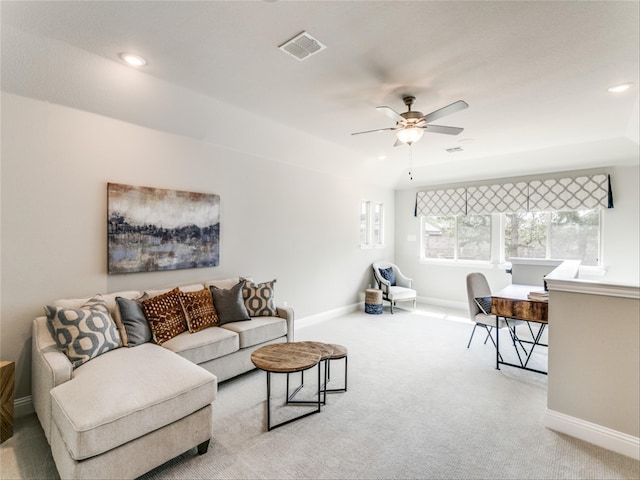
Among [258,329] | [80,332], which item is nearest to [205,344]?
[258,329]

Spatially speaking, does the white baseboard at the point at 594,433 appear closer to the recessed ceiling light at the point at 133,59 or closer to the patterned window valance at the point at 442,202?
the recessed ceiling light at the point at 133,59

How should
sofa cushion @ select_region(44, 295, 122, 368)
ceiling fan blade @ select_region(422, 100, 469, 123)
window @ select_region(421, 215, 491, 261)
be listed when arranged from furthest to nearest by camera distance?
window @ select_region(421, 215, 491, 261) → ceiling fan blade @ select_region(422, 100, 469, 123) → sofa cushion @ select_region(44, 295, 122, 368)

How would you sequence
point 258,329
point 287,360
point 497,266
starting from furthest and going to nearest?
point 497,266 → point 258,329 → point 287,360

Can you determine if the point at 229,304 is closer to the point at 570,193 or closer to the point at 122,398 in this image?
the point at 122,398

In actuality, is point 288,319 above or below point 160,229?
below

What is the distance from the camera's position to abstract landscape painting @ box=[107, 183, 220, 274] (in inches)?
121

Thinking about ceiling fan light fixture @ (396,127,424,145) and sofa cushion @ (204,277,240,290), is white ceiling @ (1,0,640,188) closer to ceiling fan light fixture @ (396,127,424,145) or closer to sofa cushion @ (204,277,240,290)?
ceiling fan light fixture @ (396,127,424,145)

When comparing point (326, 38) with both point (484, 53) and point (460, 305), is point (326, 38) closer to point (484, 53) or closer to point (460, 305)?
point (484, 53)

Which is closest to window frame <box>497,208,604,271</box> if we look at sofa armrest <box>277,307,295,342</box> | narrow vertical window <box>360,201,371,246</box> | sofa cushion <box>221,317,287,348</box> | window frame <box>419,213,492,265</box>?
window frame <box>419,213,492,265</box>

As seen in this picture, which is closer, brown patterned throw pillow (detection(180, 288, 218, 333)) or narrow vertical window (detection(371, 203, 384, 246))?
brown patterned throw pillow (detection(180, 288, 218, 333))

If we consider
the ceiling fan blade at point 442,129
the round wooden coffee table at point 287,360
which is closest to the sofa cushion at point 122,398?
the round wooden coffee table at point 287,360

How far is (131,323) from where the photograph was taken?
2.71m

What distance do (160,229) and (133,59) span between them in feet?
5.26

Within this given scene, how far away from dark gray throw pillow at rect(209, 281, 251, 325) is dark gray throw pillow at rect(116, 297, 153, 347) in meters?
0.72
